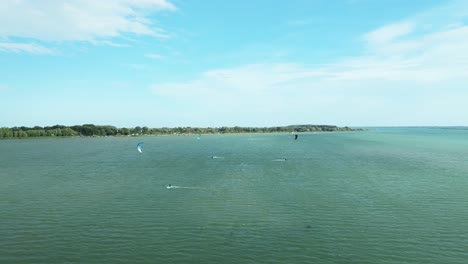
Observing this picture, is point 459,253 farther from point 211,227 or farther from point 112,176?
point 112,176

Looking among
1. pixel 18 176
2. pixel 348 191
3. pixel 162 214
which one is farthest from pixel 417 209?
pixel 18 176

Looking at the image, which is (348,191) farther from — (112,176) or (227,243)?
(112,176)

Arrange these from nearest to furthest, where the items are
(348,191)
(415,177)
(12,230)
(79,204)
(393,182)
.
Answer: (12,230)
(79,204)
(348,191)
(393,182)
(415,177)

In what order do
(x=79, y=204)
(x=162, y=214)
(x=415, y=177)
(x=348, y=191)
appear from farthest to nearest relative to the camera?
1. (x=415, y=177)
2. (x=348, y=191)
3. (x=79, y=204)
4. (x=162, y=214)

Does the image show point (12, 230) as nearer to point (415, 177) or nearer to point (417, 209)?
point (417, 209)

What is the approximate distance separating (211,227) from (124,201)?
15.5m

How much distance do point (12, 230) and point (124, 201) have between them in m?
12.8

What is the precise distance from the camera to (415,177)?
191 feet

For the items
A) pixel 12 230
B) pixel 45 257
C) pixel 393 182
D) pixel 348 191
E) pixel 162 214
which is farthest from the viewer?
pixel 393 182

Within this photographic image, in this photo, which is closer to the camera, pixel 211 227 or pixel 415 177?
pixel 211 227

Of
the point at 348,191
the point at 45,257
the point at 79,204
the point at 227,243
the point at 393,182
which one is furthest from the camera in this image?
the point at 393,182

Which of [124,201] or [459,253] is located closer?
[459,253]

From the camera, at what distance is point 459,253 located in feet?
85.3

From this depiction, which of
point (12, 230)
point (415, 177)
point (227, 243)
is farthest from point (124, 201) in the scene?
point (415, 177)
